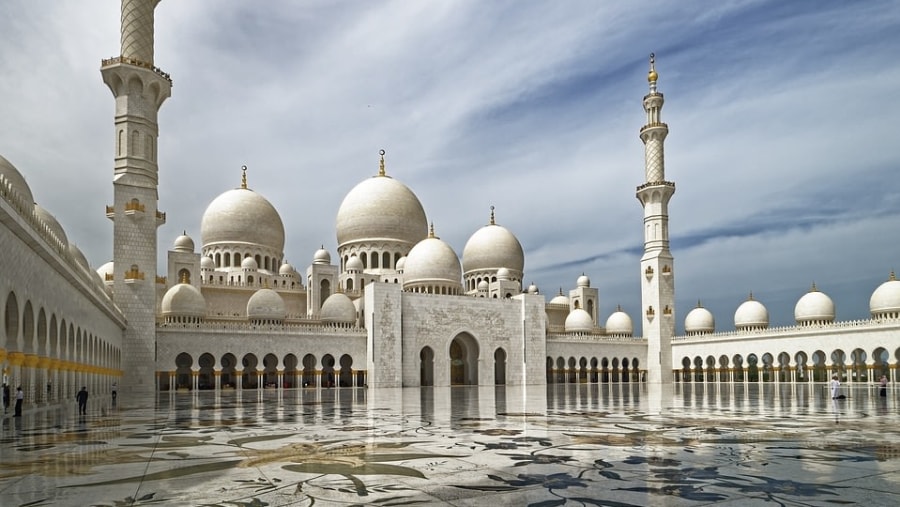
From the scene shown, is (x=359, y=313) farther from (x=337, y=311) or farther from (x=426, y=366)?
(x=426, y=366)

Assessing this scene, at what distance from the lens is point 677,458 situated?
19.5ft

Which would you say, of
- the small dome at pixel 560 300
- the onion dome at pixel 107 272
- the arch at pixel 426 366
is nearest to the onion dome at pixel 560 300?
the small dome at pixel 560 300

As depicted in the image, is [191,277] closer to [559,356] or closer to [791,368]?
[559,356]

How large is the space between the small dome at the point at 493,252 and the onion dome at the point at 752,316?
13367mm

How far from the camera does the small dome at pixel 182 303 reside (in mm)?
30719

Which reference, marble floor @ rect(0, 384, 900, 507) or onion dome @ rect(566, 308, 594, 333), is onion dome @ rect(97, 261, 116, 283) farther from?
marble floor @ rect(0, 384, 900, 507)

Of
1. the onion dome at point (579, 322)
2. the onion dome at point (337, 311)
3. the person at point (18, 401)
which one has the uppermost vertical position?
the onion dome at point (337, 311)

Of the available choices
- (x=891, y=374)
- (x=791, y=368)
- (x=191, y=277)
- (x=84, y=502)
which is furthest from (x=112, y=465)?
(x=791, y=368)

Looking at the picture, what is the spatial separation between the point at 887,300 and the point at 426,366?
2247cm

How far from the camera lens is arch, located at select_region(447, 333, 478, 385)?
36.6m

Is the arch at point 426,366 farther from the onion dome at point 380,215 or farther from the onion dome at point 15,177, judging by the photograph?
the onion dome at point 15,177

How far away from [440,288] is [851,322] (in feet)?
65.5

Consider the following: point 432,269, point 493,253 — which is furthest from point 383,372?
point 493,253

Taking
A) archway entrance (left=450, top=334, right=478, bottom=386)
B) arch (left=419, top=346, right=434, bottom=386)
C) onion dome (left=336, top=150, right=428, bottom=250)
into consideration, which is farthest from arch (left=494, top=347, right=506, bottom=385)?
onion dome (left=336, top=150, right=428, bottom=250)
